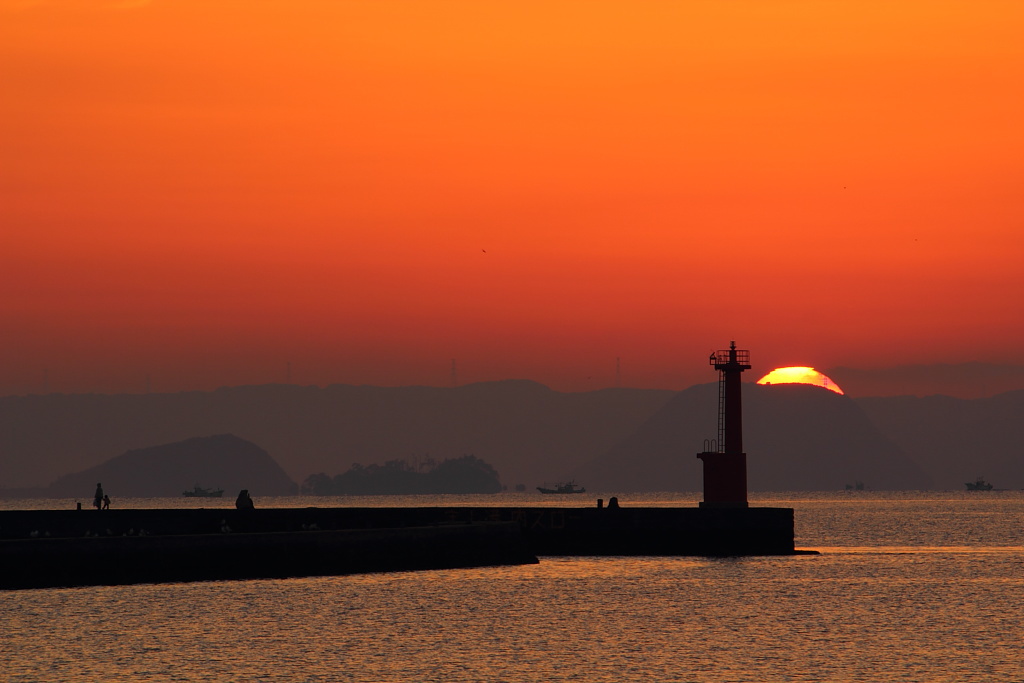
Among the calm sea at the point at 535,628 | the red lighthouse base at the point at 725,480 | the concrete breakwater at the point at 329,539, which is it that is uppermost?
the red lighthouse base at the point at 725,480

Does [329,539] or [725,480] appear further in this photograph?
[725,480]

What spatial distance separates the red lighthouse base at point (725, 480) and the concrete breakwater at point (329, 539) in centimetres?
106

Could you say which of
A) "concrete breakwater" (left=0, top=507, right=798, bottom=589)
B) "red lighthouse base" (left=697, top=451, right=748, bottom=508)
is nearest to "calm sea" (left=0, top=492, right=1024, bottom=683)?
"concrete breakwater" (left=0, top=507, right=798, bottom=589)

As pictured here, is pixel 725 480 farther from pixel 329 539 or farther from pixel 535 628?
pixel 535 628

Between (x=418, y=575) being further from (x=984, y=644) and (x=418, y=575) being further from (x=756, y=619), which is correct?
(x=984, y=644)

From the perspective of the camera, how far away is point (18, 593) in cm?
5084

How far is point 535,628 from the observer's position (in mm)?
45500

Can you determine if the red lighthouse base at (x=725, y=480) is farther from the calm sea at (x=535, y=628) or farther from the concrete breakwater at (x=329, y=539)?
the calm sea at (x=535, y=628)

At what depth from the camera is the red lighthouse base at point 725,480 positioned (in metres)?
74.0

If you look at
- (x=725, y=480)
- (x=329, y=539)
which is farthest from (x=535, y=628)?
(x=725, y=480)

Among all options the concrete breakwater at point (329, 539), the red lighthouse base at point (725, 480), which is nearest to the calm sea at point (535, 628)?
the concrete breakwater at point (329, 539)

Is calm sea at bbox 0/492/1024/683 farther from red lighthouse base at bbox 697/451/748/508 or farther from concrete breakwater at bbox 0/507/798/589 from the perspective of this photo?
red lighthouse base at bbox 697/451/748/508

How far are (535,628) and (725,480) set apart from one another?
99.4 ft

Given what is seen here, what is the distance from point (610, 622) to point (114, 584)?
652 inches
